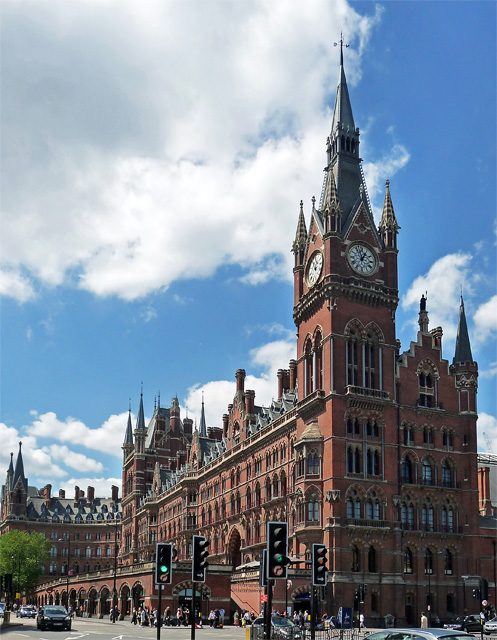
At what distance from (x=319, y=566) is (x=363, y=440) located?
45678 millimetres

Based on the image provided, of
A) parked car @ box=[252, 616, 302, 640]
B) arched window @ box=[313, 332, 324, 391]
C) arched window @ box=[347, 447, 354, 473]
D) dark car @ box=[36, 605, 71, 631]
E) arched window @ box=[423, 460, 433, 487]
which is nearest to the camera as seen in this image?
parked car @ box=[252, 616, 302, 640]

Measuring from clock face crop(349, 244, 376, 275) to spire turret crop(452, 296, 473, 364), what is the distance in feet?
43.3

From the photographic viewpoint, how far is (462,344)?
282 ft

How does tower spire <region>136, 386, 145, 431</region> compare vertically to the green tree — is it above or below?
above

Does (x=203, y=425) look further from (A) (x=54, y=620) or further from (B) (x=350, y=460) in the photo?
(A) (x=54, y=620)

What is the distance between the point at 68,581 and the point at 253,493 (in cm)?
4509

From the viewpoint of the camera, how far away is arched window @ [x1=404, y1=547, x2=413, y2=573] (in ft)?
249

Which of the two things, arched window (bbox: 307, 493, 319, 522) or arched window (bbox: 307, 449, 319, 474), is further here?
arched window (bbox: 307, 449, 319, 474)

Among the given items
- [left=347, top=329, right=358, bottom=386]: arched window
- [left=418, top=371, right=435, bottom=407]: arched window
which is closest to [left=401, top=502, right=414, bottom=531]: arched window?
[left=418, top=371, right=435, bottom=407]: arched window

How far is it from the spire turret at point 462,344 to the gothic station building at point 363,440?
0.39ft

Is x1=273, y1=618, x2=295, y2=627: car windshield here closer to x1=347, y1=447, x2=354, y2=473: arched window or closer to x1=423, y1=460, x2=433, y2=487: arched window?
x1=347, y1=447, x2=354, y2=473: arched window

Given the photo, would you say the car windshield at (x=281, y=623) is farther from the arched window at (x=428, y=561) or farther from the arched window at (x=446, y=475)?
the arched window at (x=446, y=475)

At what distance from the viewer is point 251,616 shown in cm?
7331

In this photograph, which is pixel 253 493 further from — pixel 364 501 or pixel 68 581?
pixel 68 581
